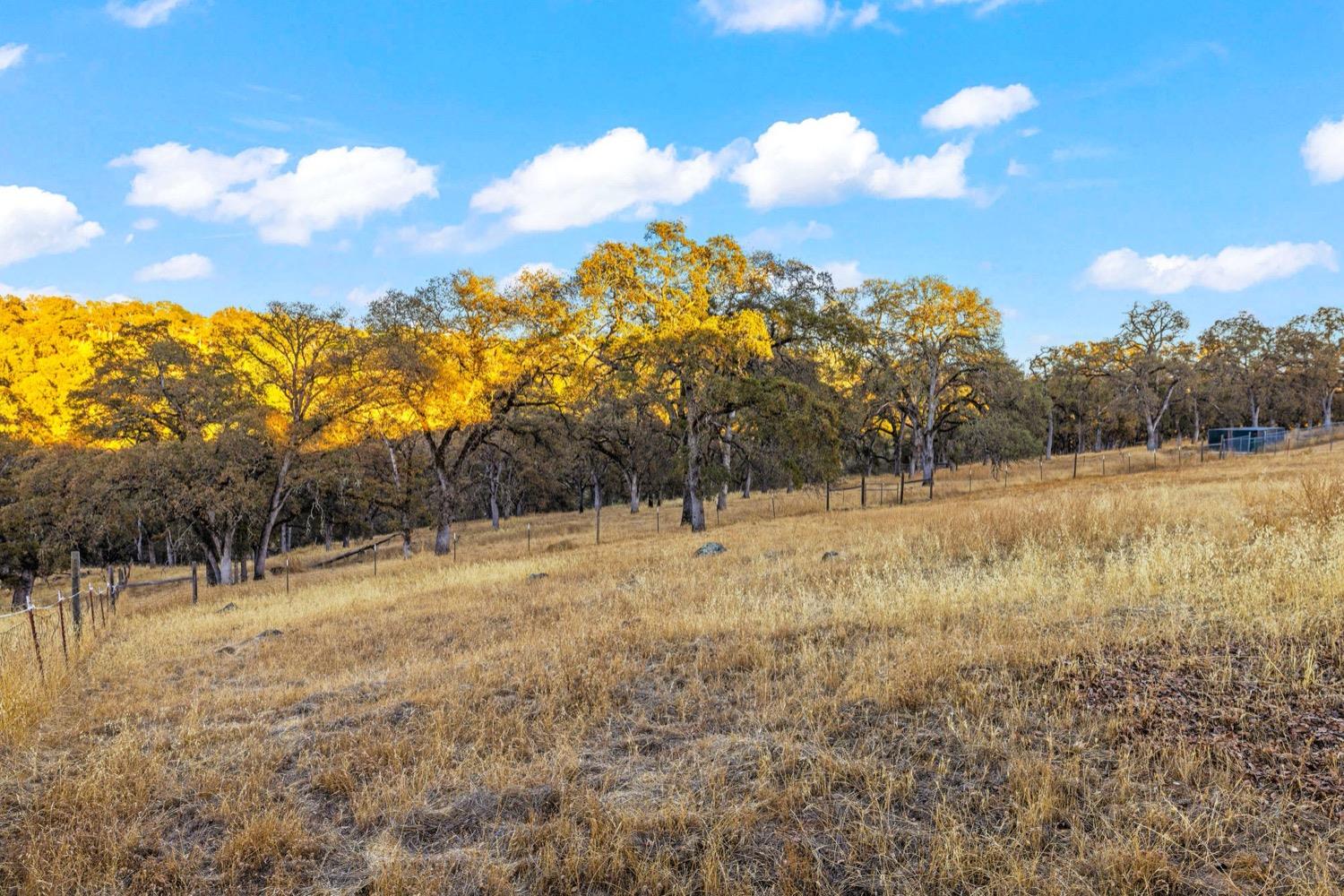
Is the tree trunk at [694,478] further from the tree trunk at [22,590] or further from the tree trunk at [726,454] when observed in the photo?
the tree trunk at [22,590]

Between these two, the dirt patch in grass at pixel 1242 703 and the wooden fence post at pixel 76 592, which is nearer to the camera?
the dirt patch in grass at pixel 1242 703

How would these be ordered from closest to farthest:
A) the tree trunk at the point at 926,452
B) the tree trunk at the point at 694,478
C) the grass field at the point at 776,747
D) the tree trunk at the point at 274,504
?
the grass field at the point at 776,747
the tree trunk at the point at 694,478
the tree trunk at the point at 274,504
the tree trunk at the point at 926,452

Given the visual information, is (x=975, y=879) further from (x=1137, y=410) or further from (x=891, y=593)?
(x=1137, y=410)

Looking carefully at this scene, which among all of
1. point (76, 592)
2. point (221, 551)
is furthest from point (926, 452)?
point (76, 592)

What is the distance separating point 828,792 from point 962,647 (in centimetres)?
264

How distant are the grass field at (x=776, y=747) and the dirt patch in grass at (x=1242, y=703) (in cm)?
2

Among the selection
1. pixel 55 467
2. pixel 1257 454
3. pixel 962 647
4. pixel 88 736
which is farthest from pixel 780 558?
pixel 1257 454

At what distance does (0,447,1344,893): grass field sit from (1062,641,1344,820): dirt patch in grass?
0.02m

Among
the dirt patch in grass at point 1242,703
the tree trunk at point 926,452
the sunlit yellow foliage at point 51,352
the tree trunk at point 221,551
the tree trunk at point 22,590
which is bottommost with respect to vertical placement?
the tree trunk at point 22,590

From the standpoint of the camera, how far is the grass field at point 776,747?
147 inches

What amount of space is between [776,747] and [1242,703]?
135 inches

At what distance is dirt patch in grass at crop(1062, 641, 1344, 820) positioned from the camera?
4.07 m

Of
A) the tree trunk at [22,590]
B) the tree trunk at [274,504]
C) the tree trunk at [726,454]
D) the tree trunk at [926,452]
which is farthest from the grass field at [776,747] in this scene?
the tree trunk at [22,590]

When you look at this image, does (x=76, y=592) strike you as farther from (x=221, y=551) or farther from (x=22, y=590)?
(x=22, y=590)
